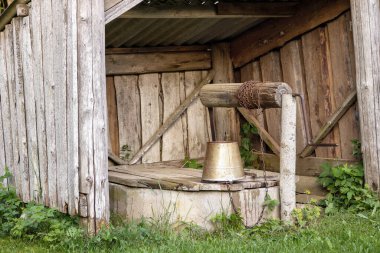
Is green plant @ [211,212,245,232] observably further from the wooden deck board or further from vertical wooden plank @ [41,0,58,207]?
vertical wooden plank @ [41,0,58,207]

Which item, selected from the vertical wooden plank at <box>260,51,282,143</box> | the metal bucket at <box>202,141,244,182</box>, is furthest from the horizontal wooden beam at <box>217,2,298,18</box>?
the metal bucket at <box>202,141,244,182</box>

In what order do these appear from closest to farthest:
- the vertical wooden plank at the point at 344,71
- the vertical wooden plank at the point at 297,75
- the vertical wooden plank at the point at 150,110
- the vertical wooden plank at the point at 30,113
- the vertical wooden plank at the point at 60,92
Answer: the vertical wooden plank at the point at 60,92 → the vertical wooden plank at the point at 30,113 → the vertical wooden plank at the point at 344,71 → the vertical wooden plank at the point at 297,75 → the vertical wooden plank at the point at 150,110

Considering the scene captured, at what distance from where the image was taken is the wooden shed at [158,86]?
7.30m

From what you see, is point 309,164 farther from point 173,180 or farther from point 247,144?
point 173,180

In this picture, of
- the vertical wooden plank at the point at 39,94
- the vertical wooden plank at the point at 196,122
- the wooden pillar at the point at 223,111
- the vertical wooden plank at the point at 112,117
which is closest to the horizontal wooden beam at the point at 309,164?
the wooden pillar at the point at 223,111

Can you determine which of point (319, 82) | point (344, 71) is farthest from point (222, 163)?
point (319, 82)

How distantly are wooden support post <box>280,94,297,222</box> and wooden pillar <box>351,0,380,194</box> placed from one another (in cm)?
134

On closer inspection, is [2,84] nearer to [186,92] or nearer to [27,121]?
[27,121]

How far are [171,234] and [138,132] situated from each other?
3605 mm

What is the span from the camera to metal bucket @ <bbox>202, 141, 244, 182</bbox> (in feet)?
26.6

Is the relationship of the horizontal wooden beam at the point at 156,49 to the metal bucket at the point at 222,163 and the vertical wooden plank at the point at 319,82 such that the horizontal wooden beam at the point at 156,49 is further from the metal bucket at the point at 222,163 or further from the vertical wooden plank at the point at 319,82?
the metal bucket at the point at 222,163

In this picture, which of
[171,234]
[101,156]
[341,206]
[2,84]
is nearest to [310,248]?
[171,234]

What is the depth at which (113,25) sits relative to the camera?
9.97 m

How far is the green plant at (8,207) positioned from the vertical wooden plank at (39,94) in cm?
43
